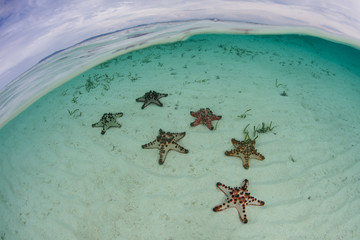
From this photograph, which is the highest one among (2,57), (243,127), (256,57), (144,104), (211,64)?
(256,57)

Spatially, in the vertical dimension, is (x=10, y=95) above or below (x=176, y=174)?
above

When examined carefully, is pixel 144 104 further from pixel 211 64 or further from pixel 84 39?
pixel 84 39

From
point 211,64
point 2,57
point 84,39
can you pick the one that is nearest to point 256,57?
point 211,64

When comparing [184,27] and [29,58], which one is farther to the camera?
[184,27]

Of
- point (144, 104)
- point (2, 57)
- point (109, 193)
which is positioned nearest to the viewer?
point (109, 193)

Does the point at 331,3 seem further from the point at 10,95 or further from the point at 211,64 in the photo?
the point at 10,95

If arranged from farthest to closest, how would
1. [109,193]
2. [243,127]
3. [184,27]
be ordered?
[184,27] < [243,127] < [109,193]
